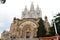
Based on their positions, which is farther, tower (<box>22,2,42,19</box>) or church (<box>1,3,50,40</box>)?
tower (<box>22,2,42,19</box>)

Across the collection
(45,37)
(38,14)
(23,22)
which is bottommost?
(45,37)

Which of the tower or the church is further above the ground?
the tower

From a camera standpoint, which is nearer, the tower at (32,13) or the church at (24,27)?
the church at (24,27)

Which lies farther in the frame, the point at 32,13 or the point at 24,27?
the point at 32,13

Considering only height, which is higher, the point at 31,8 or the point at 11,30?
the point at 31,8

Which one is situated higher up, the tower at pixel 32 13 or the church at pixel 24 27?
the tower at pixel 32 13

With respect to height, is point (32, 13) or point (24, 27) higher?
point (32, 13)

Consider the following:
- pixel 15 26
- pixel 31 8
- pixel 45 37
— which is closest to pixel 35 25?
pixel 15 26

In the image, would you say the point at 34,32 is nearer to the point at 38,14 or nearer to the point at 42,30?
the point at 42,30

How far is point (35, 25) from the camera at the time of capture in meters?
54.7

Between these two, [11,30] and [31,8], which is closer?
[11,30]

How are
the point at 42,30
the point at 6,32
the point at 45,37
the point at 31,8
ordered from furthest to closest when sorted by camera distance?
the point at 31,8, the point at 6,32, the point at 42,30, the point at 45,37

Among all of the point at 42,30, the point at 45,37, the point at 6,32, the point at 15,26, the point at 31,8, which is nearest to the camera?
the point at 45,37

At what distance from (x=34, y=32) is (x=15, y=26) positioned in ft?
17.9
